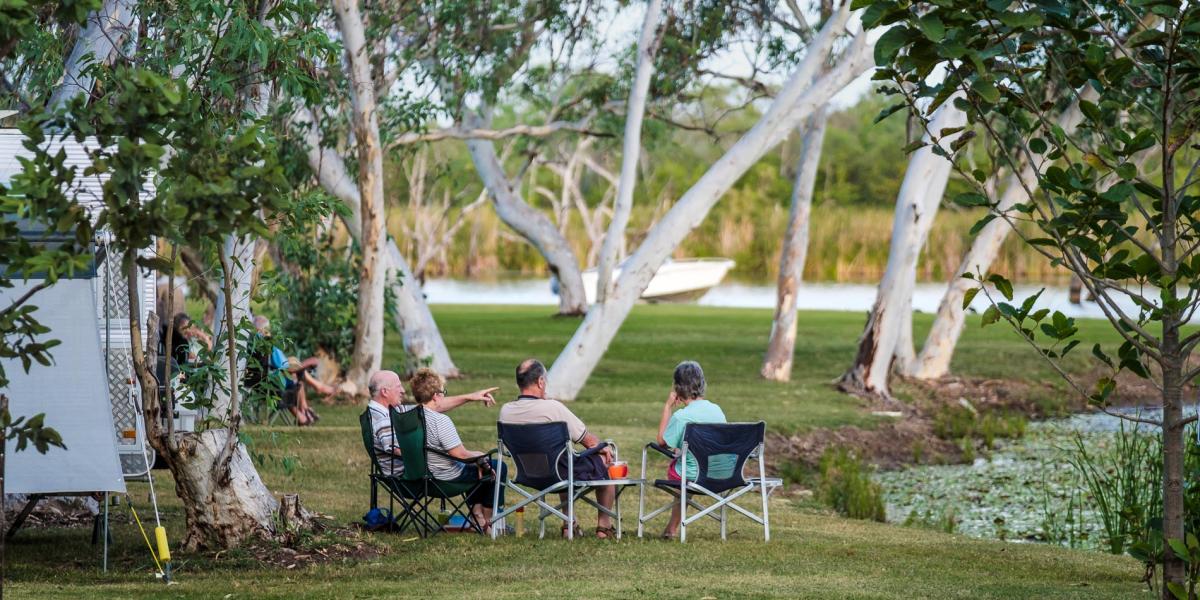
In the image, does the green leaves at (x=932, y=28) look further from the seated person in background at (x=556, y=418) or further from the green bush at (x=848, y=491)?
the green bush at (x=848, y=491)

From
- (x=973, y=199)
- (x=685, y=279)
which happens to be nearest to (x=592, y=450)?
(x=973, y=199)

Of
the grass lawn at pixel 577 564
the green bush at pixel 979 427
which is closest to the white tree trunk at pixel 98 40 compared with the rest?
the grass lawn at pixel 577 564

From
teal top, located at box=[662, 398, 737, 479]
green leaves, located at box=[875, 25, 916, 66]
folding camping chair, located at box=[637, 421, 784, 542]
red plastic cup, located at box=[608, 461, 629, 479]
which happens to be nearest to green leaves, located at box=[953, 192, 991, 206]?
green leaves, located at box=[875, 25, 916, 66]

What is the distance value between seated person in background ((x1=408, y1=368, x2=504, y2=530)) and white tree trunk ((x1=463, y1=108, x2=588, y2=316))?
452 inches

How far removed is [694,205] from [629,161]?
0.77 meters

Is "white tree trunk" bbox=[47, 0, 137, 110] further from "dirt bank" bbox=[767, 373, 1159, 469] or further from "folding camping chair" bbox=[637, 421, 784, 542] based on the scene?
"dirt bank" bbox=[767, 373, 1159, 469]

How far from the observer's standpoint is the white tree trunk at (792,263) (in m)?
17.8

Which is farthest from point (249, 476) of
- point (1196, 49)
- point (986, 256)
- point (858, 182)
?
point (858, 182)

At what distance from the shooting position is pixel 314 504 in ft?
28.1

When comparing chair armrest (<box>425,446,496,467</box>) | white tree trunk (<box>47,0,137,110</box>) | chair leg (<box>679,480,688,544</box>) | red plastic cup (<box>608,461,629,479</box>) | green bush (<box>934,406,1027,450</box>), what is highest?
white tree trunk (<box>47,0,137,110</box>)

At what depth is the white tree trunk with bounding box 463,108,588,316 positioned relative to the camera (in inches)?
781

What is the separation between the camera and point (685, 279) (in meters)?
38.9

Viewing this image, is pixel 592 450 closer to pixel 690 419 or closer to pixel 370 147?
pixel 690 419

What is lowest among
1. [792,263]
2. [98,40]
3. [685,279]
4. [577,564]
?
[577,564]
